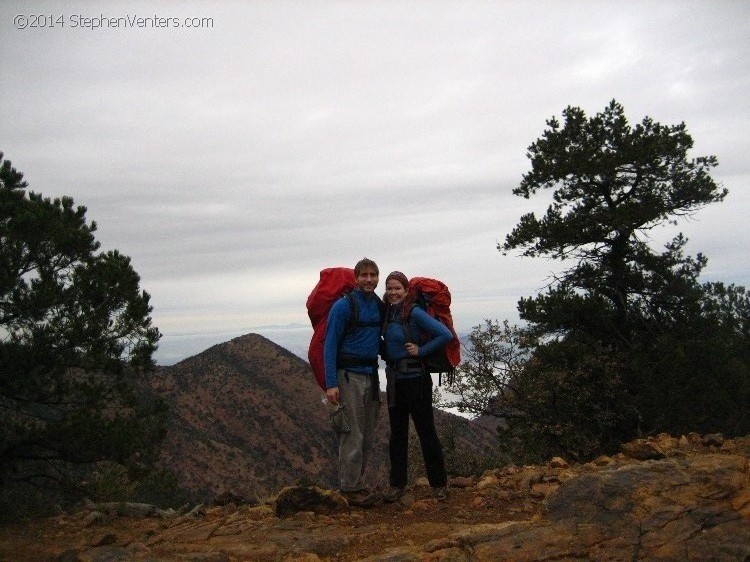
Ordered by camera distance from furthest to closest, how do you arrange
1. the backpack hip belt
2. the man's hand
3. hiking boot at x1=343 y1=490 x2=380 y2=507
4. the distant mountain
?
the distant mountain → hiking boot at x1=343 y1=490 x2=380 y2=507 → the backpack hip belt → the man's hand

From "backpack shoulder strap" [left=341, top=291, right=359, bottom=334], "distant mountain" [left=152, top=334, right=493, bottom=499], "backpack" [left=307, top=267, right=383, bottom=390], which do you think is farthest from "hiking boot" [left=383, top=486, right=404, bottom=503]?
"distant mountain" [left=152, top=334, right=493, bottom=499]

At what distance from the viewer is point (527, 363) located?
15.0 m

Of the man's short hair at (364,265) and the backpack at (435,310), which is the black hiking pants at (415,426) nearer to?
the backpack at (435,310)

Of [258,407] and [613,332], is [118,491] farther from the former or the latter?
[258,407]

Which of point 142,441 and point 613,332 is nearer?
point 142,441

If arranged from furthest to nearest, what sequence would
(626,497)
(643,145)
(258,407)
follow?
(258,407) < (643,145) < (626,497)

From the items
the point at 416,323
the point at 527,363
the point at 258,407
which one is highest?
the point at 416,323

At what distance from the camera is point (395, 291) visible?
594cm

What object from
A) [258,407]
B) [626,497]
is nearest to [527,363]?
[626,497]

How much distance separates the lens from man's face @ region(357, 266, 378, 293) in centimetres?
588

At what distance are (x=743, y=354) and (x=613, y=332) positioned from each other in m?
3.10

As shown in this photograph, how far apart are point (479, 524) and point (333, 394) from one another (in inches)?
62.1

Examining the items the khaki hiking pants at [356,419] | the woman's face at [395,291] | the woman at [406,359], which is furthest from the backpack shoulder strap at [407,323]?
the khaki hiking pants at [356,419]

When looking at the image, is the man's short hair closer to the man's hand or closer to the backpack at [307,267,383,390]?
the backpack at [307,267,383,390]
